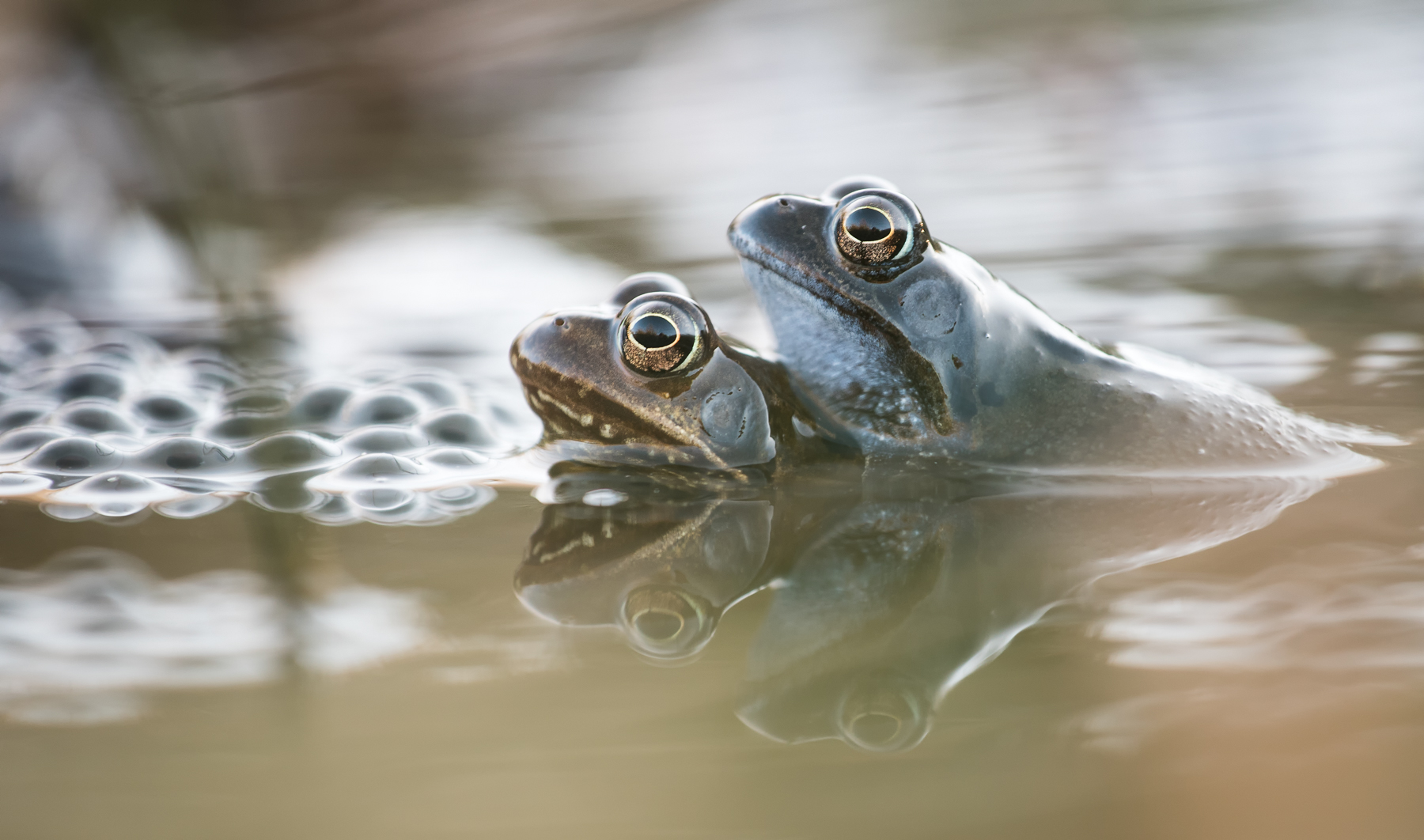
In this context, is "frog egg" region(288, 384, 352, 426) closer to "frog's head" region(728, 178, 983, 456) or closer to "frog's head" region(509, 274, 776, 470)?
"frog's head" region(509, 274, 776, 470)

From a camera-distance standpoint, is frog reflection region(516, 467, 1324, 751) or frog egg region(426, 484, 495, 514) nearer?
frog reflection region(516, 467, 1324, 751)

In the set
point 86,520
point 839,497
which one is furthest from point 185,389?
point 839,497

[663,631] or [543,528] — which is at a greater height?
[543,528]

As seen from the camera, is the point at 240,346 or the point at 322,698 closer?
the point at 322,698

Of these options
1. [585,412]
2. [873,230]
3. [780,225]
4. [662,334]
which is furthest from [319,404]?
[873,230]

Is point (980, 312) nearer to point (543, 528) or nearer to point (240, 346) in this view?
point (543, 528)

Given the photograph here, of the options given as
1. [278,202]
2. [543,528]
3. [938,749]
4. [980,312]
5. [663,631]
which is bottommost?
[938,749]

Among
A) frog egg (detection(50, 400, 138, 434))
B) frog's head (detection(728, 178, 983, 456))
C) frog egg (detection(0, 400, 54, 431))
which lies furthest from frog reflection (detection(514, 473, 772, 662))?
frog egg (detection(0, 400, 54, 431))
